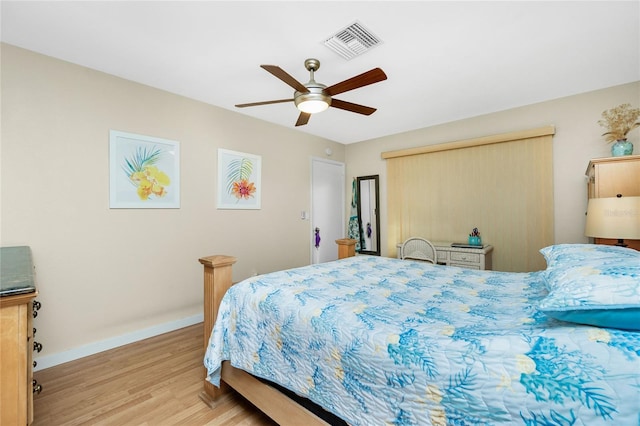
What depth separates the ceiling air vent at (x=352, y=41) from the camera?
6.35 ft

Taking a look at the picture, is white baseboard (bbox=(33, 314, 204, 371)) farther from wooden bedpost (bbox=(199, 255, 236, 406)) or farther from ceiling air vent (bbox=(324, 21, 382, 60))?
ceiling air vent (bbox=(324, 21, 382, 60))

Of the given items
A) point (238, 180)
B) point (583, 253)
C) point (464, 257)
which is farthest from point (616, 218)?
point (238, 180)

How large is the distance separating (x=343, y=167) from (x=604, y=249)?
3.87m

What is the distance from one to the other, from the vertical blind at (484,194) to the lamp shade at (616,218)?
3.53 ft

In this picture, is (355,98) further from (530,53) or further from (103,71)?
→ (103,71)

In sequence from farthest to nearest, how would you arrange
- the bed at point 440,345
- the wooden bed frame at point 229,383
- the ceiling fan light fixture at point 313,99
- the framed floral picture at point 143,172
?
the framed floral picture at point 143,172
the ceiling fan light fixture at point 313,99
the wooden bed frame at point 229,383
the bed at point 440,345

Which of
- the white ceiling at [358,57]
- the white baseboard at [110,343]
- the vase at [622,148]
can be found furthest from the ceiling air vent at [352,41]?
the white baseboard at [110,343]

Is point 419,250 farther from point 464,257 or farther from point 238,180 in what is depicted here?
point 238,180

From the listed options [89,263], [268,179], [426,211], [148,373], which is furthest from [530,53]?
[89,263]

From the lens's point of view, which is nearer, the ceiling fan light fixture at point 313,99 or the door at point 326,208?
the ceiling fan light fixture at point 313,99

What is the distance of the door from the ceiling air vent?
2388 millimetres

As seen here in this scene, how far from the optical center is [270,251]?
3.90 m

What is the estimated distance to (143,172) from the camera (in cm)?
275

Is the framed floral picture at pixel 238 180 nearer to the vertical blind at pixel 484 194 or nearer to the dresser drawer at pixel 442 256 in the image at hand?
the vertical blind at pixel 484 194
